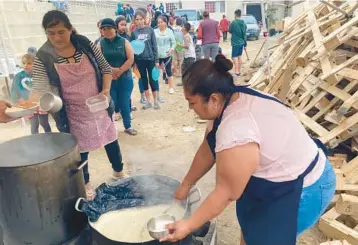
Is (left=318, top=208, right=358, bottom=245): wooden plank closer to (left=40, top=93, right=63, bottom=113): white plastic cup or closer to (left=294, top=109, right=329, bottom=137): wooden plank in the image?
(left=294, top=109, right=329, bottom=137): wooden plank

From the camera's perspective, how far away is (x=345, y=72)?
3693 millimetres

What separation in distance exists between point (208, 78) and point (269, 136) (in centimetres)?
37

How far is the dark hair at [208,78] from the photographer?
1.34 m

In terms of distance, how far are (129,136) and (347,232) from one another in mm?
3382

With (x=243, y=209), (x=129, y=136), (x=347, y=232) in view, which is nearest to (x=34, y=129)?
(x=129, y=136)

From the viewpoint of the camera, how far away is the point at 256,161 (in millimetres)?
1326

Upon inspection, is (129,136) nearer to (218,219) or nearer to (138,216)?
(218,219)

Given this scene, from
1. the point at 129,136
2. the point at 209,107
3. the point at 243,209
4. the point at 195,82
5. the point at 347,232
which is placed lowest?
the point at 129,136

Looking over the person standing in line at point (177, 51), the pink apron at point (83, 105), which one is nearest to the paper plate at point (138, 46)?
the pink apron at point (83, 105)

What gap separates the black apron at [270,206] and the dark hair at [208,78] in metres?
0.10

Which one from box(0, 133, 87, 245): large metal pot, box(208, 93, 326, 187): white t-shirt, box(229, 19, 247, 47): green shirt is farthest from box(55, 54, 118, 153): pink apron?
box(229, 19, 247, 47): green shirt

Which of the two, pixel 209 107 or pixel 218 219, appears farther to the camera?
pixel 218 219

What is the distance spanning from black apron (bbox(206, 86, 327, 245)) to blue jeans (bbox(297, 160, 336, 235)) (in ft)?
0.21

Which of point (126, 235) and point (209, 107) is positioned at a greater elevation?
point (209, 107)
